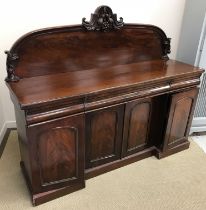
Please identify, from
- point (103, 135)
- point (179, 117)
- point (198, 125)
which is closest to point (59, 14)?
point (103, 135)

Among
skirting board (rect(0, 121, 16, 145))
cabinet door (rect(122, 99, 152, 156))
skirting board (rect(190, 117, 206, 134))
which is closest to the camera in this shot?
cabinet door (rect(122, 99, 152, 156))

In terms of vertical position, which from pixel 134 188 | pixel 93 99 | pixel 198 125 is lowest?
pixel 134 188

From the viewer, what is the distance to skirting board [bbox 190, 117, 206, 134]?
216 centimetres

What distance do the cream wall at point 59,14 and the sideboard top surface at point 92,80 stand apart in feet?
1.55

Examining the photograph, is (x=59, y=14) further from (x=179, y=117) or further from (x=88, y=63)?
(x=179, y=117)

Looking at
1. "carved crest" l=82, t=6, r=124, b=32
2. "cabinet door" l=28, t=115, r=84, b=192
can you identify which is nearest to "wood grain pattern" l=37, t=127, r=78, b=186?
"cabinet door" l=28, t=115, r=84, b=192

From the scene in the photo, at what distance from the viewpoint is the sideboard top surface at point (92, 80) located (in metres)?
1.24

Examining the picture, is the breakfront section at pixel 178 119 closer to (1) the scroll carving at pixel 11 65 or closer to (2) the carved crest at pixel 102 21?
(2) the carved crest at pixel 102 21

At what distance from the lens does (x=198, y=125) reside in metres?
2.19

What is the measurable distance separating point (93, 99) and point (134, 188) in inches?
29.1

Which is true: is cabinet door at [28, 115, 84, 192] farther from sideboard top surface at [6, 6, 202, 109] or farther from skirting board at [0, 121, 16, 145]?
skirting board at [0, 121, 16, 145]

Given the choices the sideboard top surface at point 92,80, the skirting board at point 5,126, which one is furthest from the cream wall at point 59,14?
the sideboard top surface at point 92,80

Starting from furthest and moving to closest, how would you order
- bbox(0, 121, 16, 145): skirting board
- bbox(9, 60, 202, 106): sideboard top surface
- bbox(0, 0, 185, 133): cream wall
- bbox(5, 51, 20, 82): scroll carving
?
bbox(0, 121, 16, 145): skirting board < bbox(0, 0, 185, 133): cream wall < bbox(5, 51, 20, 82): scroll carving < bbox(9, 60, 202, 106): sideboard top surface

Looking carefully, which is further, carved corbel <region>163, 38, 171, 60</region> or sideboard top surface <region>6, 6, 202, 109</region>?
carved corbel <region>163, 38, 171, 60</region>
